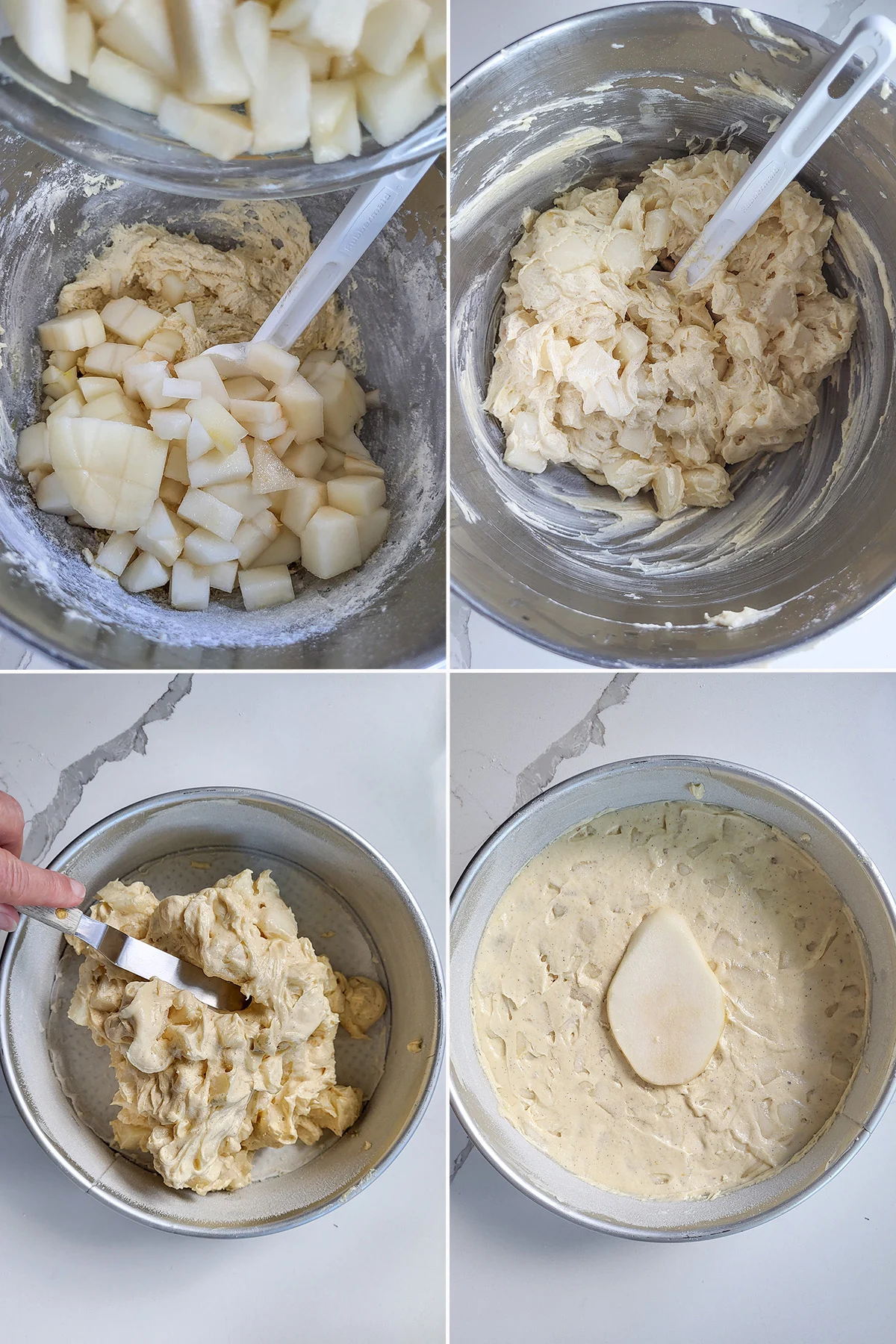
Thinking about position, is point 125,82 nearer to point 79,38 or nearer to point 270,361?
point 79,38

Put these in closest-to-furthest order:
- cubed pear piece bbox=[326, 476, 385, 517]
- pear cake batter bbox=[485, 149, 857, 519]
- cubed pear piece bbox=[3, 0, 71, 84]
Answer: cubed pear piece bbox=[3, 0, 71, 84], pear cake batter bbox=[485, 149, 857, 519], cubed pear piece bbox=[326, 476, 385, 517]

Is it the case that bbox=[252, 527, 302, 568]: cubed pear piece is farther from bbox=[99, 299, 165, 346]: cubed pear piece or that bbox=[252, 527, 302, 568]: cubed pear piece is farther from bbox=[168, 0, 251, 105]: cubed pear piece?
bbox=[168, 0, 251, 105]: cubed pear piece

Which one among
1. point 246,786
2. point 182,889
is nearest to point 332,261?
point 246,786

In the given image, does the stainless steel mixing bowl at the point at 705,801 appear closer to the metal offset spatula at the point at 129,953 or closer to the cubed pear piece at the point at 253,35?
the metal offset spatula at the point at 129,953

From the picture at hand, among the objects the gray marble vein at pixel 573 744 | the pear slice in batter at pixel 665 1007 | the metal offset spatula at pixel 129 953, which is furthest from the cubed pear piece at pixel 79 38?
the pear slice in batter at pixel 665 1007

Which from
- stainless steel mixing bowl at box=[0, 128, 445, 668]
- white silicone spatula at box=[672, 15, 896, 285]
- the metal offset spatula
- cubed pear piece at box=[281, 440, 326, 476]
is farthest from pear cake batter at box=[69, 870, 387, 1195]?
white silicone spatula at box=[672, 15, 896, 285]

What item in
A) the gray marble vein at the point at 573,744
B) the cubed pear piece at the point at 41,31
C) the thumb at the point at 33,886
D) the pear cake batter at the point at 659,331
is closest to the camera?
the cubed pear piece at the point at 41,31
